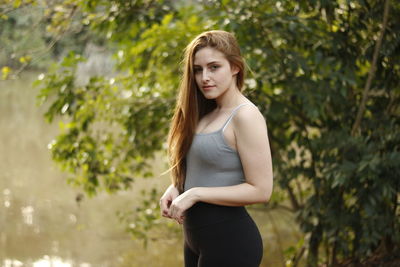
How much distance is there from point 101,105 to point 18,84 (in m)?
20.3

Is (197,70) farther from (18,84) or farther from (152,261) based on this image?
(18,84)

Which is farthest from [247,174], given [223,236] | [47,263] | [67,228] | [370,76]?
[67,228]

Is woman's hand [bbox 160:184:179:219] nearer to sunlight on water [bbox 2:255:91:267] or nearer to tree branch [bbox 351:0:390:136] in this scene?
tree branch [bbox 351:0:390:136]

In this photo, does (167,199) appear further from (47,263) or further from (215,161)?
(47,263)

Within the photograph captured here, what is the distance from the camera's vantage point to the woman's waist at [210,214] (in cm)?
188

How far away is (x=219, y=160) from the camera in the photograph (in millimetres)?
1854

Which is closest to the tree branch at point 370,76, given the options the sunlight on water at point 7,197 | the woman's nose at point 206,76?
the woman's nose at point 206,76

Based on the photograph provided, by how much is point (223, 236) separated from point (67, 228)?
220 inches

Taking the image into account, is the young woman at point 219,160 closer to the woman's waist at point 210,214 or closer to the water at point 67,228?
the woman's waist at point 210,214

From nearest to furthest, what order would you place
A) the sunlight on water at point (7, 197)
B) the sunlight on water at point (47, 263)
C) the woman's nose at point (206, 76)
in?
1. the woman's nose at point (206, 76)
2. the sunlight on water at point (47, 263)
3. the sunlight on water at point (7, 197)

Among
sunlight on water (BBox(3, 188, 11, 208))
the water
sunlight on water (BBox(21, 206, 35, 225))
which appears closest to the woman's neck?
the water

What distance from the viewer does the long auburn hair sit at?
192 centimetres

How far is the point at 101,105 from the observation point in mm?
4312

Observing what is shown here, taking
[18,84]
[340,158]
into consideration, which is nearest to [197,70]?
[340,158]
